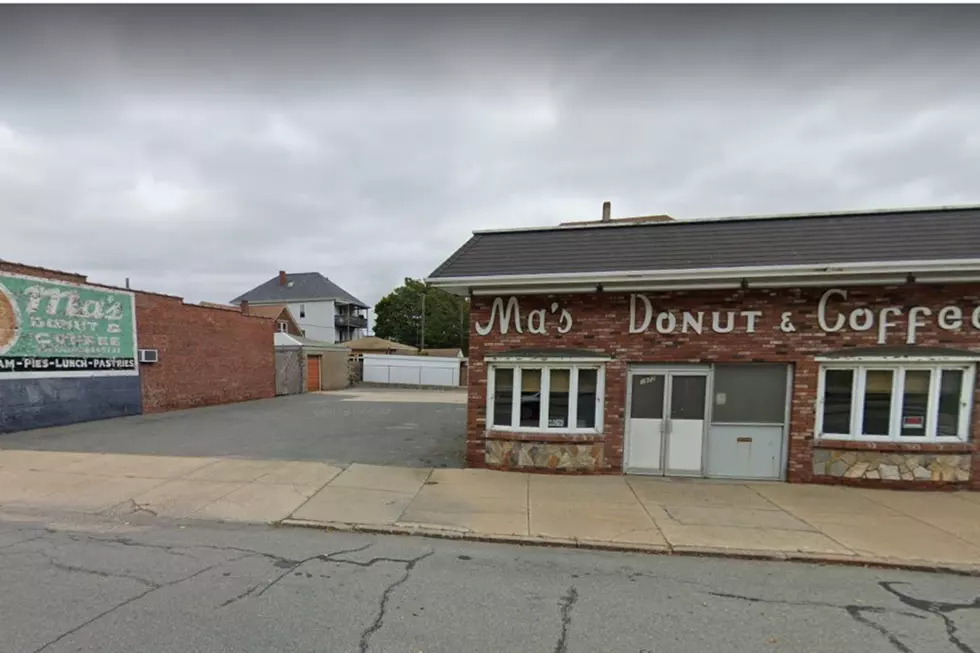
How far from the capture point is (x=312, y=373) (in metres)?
23.3

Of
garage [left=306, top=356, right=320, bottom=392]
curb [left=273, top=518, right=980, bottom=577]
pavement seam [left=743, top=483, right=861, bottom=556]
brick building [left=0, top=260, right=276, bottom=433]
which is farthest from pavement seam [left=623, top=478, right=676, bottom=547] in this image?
garage [left=306, top=356, right=320, bottom=392]

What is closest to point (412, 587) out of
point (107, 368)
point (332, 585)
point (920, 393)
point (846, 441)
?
point (332, 585)

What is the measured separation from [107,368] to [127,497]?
8627 millimetres

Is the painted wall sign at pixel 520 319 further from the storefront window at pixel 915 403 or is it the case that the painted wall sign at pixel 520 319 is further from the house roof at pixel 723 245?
the storefront window at pixel 915 403

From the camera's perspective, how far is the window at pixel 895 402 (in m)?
6.18

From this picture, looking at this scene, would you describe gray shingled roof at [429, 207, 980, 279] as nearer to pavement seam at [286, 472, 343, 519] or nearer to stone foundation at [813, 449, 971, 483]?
stone foundation at [813, 449, 971, 483]

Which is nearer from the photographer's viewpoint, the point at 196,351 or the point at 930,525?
the point at 930,525

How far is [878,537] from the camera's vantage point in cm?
463

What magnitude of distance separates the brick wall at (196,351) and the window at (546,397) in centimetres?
1232

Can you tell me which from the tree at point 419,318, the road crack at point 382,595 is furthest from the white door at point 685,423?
the tree at point 419,318

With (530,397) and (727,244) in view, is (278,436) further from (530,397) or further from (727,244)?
(727,244)

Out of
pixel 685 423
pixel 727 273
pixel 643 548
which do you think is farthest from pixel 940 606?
pixel 727 273

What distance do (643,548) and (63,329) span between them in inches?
574

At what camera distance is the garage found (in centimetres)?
2280
